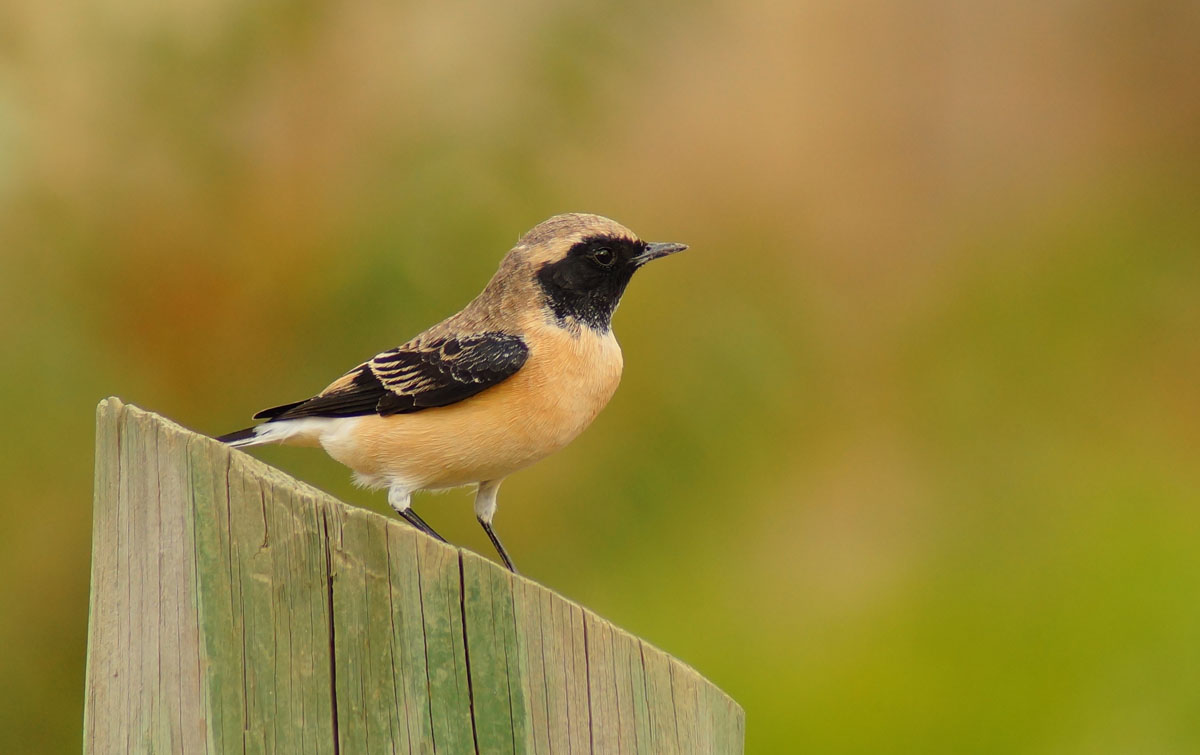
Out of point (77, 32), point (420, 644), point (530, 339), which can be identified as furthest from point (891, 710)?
point (77, 32)

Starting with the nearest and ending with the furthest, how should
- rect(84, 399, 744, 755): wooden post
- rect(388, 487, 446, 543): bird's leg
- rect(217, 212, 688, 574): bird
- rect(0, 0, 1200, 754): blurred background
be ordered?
rect(84, 399, 744, 755): wooden post < rect(217, 212, 688, 574): bird < rect(388, 487, 446, 543): bird's leg < rect(0, 0, 1200, 754): blurred background

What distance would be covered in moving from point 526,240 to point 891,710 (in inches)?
126

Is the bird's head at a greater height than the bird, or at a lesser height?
greater

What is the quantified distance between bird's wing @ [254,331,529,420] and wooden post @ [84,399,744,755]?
144 cm

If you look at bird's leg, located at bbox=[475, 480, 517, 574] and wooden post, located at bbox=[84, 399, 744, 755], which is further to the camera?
bird's leg, located at bbox=[475, 480, 517, 574]

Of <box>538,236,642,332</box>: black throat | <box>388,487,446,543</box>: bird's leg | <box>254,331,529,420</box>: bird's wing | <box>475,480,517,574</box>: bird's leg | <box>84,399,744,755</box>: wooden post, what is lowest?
<box>84,399,744,755</box>: wooden post

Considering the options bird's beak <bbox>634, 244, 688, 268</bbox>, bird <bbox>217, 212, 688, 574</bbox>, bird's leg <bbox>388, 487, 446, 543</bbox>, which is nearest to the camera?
bird <bbox>217, 212, 688, 574</bbox>

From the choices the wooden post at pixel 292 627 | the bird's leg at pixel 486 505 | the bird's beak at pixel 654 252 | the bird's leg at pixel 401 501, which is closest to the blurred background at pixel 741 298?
the bird's leg at pixel 486 505

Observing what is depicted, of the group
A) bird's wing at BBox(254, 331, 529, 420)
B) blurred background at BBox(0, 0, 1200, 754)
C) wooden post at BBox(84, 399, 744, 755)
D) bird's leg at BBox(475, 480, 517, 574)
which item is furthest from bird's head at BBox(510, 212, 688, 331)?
wooden post at BBox(84, 399, 744, 755)

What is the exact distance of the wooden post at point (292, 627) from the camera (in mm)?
2381

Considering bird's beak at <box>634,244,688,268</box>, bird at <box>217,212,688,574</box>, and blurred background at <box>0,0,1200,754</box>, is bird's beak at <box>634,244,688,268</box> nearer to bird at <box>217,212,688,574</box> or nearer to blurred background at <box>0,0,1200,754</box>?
bird at <box>217,212,688,574</box>

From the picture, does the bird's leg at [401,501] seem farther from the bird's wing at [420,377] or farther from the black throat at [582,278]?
the black throat at [582,278]

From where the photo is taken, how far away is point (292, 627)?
2389mm

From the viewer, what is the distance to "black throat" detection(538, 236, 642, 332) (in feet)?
13.8
